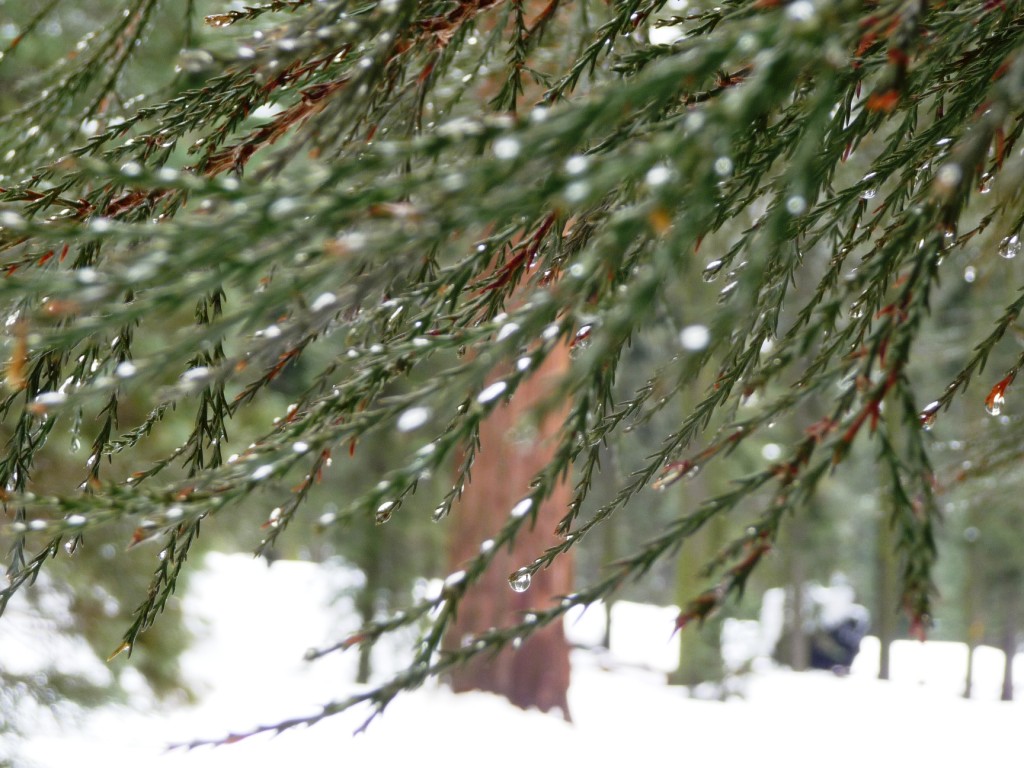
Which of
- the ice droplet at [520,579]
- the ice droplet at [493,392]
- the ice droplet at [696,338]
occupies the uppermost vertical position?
the ice droplet at [696,338]

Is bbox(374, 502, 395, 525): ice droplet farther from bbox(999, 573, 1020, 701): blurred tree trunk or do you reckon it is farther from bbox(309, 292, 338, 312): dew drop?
bbox(999, 573, 1020, 701): blurred tree trunk

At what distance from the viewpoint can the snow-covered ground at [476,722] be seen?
222 inches

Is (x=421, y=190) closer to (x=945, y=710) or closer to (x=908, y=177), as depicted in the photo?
(x=908, y=177)

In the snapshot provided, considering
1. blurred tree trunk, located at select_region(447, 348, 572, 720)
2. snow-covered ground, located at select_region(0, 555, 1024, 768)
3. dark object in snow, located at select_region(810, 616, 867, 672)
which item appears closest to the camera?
snow-covered ground, located at select_region(0, 555, 1024, 768)

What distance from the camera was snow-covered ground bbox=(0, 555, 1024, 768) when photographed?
18.5ft

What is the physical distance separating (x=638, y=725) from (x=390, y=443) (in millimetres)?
5658

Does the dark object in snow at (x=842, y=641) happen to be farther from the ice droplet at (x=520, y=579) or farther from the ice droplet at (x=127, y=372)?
the ice droplet at (x=127, y=372)

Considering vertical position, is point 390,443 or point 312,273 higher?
point 312,273

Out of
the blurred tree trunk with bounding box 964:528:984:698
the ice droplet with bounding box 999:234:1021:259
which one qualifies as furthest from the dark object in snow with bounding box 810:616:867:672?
the ice droplet with bounding box 999:234:1021:259

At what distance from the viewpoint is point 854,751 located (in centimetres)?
773

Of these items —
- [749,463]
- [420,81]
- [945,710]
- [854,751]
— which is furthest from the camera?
[749,463]

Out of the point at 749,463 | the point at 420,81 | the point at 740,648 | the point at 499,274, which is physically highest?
the point at 420,81

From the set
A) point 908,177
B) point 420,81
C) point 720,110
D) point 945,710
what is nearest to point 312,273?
point 720,110

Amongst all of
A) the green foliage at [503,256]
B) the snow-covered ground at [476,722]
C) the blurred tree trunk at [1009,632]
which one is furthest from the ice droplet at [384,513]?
the blurred tree trunk at [1009,632]
